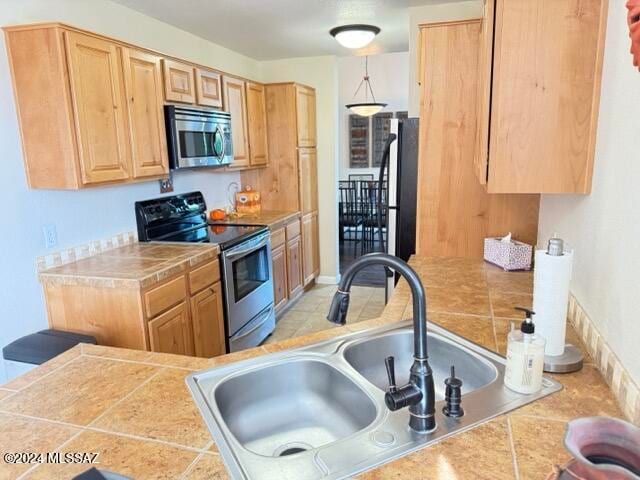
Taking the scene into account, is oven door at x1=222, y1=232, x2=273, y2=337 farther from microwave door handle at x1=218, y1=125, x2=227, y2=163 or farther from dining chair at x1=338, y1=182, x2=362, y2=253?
dining chair at x1=338, y1=182, x2=362, y2=253

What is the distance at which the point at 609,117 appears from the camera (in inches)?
46.5

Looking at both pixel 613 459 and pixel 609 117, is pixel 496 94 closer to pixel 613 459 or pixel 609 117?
pixel 609 117

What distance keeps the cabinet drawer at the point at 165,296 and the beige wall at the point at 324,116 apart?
8.59 ft

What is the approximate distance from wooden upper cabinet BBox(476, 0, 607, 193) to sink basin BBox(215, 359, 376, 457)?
0.86 metres

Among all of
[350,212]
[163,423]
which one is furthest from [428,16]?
[350,212]

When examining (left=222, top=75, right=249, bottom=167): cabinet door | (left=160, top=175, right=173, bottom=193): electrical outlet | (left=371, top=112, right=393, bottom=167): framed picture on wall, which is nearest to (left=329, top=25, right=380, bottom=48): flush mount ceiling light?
(left=222, top=75, right=249, bottom=167): cabinet door

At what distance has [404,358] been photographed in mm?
1434

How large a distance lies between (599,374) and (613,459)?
1.44 feet

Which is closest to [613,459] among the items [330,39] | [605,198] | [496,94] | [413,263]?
[605,198]

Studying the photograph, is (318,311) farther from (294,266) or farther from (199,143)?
(199,143)

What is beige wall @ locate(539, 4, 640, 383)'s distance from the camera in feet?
3.18

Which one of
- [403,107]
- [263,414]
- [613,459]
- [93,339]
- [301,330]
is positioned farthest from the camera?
[403,107]

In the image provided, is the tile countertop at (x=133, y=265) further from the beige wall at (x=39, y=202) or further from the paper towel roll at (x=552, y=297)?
the paper towel roll at (x=552, y=297)

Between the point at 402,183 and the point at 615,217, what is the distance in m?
1.73
